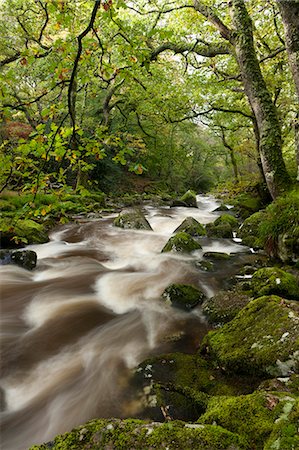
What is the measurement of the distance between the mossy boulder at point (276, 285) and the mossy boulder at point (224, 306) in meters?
0.28

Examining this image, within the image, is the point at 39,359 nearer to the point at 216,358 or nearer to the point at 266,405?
the point at 216,358

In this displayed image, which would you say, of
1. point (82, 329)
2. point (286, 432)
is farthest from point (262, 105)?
point (286, 432)

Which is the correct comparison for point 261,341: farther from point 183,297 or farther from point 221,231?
point 221,231

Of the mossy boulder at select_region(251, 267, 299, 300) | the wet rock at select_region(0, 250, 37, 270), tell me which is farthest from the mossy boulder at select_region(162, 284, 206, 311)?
the wet rock at select_region(0, 250, 37, 270)

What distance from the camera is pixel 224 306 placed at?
478 cm

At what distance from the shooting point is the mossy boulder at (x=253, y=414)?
1.75 m

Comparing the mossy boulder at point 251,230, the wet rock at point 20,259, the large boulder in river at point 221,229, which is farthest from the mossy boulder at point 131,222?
the wet rock at point 20,259

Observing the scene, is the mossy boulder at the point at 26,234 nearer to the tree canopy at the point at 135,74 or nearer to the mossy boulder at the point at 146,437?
the tree canopy at the point at 135,74

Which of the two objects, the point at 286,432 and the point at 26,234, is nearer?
the point at 286,432

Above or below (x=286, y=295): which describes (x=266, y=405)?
above

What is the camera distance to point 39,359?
404 cm

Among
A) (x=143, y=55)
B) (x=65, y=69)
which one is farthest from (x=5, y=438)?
(x=143, y=55)

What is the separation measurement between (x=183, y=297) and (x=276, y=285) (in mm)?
1573

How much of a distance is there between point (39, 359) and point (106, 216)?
10774 mm
